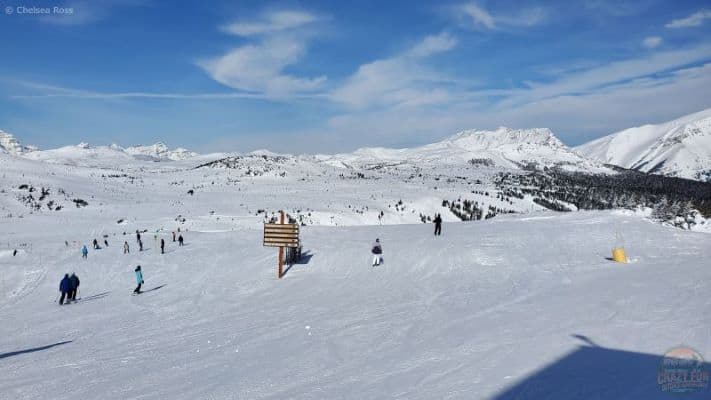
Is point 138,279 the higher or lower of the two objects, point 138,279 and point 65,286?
the higher

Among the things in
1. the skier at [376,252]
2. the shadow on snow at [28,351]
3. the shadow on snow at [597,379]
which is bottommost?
the shadow on snow at [28,351]

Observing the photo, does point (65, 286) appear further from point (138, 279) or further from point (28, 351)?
point (28, 351)

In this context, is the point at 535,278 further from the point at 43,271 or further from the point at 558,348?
the point at 43,271

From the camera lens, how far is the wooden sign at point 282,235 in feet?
74.9

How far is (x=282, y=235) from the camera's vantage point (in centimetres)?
2292

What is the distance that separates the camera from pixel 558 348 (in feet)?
29.1

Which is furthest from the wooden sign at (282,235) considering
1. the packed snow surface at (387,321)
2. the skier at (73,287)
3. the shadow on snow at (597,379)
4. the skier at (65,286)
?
the shadow on snow at (597,379)

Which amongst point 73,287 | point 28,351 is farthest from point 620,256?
point 73,287

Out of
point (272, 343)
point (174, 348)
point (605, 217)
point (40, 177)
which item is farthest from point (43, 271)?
point (40, 177)

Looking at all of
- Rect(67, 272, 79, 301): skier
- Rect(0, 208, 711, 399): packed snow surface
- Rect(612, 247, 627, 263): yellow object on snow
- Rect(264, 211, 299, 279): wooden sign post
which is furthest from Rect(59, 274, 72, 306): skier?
Rect(612, 247, 627, 263): yellow object on snow

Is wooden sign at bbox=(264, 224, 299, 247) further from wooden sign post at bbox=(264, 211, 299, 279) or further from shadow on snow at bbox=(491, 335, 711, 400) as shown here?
shadow on snow at bbox=(491, 335, 711, 400)

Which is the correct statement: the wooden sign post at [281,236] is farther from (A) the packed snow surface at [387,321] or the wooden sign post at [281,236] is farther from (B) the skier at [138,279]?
(B) the skier at [138,279]

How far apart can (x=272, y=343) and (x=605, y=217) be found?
24194 millimetres

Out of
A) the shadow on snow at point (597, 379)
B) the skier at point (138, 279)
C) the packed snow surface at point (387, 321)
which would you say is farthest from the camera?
the skier at point (138, 279)
